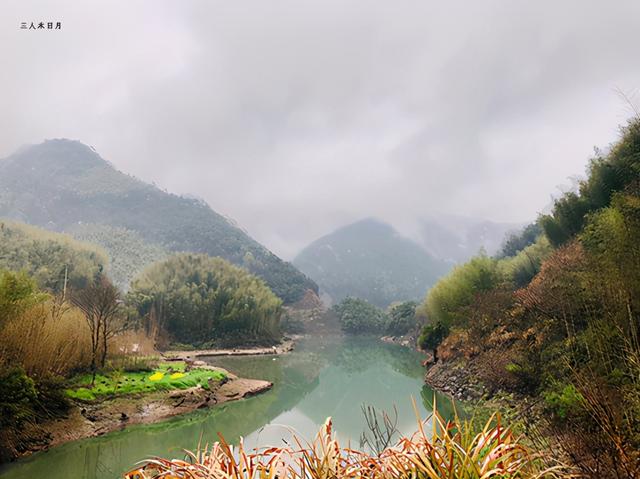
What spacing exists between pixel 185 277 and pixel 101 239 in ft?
141

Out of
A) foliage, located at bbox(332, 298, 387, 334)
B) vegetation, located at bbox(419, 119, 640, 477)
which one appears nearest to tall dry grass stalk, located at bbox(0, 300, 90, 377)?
vegetation, located at bbox(419, 119, 640, 477)

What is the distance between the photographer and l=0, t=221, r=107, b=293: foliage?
25752 mm

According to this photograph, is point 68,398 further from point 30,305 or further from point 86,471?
point 86,471

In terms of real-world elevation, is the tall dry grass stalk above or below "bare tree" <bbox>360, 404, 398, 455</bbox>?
above

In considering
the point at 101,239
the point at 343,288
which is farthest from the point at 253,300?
the point at 343,288

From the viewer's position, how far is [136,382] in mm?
10086

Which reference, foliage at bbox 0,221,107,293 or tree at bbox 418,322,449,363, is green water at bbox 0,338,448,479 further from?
foliage at bbox 0,221,107,293

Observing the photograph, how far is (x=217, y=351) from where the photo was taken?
25.3 meters

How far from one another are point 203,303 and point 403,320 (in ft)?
73.6

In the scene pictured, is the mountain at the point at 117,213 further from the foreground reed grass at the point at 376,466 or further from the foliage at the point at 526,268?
the foreground reed grass at the point at 376,466

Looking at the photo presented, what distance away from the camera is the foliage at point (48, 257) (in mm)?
25752

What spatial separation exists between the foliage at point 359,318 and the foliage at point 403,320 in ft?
15.6

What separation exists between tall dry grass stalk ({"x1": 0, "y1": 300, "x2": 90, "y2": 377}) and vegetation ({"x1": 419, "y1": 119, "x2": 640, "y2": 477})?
25.3 feet

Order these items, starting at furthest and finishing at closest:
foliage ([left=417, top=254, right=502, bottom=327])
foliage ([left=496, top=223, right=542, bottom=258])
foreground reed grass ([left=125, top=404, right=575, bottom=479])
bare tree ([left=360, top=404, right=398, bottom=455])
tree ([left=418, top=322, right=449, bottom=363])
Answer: foliage ([left=496, top=223, right=542, bottom=258]) → tree ([left=418, top=322, right=449, bottom=363]) → foliage ([left=417, top=254, right=502, bottom=327]) → bare tree ([left=360, top=404, right=398, bottom=455]) → foreground reed grass ([left=125, top=404, right=575, bottom=479])
